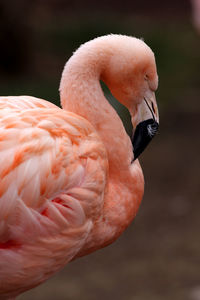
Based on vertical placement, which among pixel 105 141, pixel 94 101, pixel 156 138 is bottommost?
pixel 156 138

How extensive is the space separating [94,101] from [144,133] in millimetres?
257

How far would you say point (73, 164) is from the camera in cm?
214

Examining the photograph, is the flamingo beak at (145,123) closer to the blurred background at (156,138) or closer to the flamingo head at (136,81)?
the flamingo head at (136,81)

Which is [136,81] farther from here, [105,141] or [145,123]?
[105,141]

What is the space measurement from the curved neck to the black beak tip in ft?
0.12

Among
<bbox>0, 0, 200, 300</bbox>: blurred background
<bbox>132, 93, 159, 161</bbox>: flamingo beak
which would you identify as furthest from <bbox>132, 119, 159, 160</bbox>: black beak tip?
<bbox>0, 0, 200, 300</bbox>: blurred background

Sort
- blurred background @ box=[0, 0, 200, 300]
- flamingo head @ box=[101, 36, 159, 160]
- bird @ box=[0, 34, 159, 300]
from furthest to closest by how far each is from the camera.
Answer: blurred background @ box=[0, 0, 200, 300] → flamingo head @ box=[101, 36, 159, 160] → bird @ box=[0, 34, 159, 300]

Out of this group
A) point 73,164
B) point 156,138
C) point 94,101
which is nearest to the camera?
point 73,164

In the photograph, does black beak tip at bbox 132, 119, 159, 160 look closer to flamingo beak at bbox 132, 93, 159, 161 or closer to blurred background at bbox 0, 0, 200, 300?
flamingo beak at bbox 132, 93, 159, 161

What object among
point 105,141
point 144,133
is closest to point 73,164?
point 105,141

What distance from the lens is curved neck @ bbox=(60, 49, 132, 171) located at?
7.54 ft

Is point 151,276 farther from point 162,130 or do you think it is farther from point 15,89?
point 15,89

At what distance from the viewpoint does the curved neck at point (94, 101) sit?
90.4 inches

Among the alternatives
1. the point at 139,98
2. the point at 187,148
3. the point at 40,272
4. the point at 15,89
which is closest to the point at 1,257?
the point at 40,272
